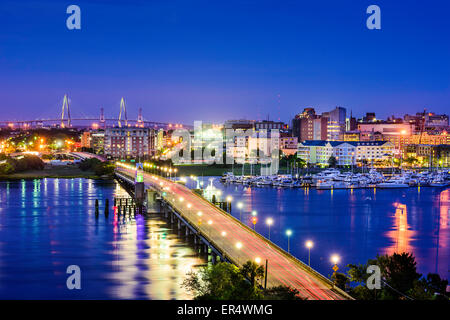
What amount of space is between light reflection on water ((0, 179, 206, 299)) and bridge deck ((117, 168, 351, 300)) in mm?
816

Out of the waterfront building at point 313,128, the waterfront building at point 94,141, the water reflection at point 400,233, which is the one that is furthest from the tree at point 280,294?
the waterfront building at point 94,141

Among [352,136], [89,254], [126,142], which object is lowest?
[89,254]

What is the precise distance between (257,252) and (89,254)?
5.25 meters

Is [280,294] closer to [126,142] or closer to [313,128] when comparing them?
[126,142]

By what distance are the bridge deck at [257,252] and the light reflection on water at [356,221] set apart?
5.62 feet

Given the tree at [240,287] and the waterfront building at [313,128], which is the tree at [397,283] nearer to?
the tree at [240,287]

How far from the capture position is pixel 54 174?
41.4 metres

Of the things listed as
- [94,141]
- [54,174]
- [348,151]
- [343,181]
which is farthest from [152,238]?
[94,141]

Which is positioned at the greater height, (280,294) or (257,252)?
(280,294)

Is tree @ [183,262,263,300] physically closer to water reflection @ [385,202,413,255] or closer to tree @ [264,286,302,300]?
tree @ [264,286,302,300]

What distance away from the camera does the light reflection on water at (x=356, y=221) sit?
46.8 ft

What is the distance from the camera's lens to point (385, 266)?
31.3 feet
